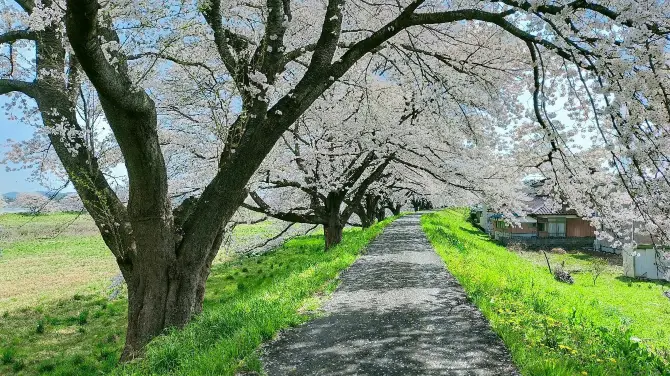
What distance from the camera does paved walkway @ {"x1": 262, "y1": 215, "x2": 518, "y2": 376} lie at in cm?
482

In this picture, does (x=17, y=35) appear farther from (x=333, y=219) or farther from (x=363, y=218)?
(x=363, y=218)

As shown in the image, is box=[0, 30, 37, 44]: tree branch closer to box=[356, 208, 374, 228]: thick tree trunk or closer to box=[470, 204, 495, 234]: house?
box=[356, 208, 374, 228]: thick tree trunk

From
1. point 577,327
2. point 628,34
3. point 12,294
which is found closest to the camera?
point 628,34

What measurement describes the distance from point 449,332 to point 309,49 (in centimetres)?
466

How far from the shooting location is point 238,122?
256 inches

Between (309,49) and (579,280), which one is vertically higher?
(309,49)

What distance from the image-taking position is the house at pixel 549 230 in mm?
39625

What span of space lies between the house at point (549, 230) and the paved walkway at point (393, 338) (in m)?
33.0

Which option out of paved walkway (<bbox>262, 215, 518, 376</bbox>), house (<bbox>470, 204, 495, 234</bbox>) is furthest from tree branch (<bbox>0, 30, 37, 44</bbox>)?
house (<bbox>470, 204, 495, 234</bbox>)

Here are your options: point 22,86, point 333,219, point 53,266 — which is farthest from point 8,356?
point 53,266

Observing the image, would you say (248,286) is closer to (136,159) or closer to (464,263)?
(464,263)

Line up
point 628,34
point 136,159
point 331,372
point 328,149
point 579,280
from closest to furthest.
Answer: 1. point 628,34
2. point 331,372
3. point 136,159
4. point 328,149
5. point 579,280

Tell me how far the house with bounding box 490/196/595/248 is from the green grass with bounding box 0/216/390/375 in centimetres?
2548

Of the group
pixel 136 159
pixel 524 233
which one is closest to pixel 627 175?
pixel 136 159
